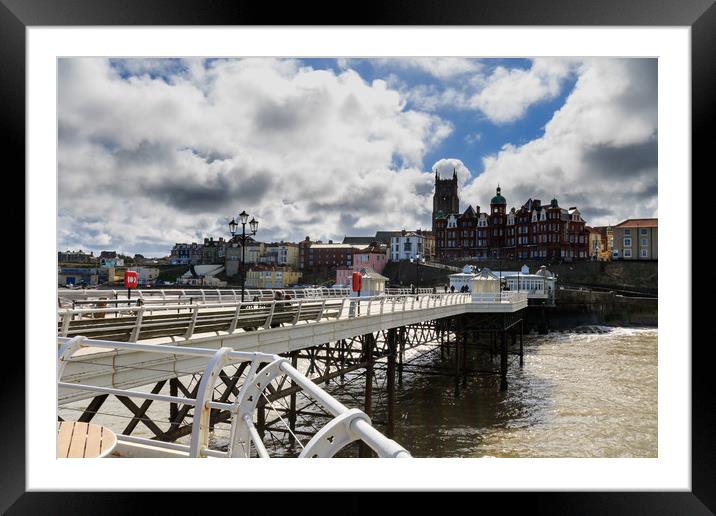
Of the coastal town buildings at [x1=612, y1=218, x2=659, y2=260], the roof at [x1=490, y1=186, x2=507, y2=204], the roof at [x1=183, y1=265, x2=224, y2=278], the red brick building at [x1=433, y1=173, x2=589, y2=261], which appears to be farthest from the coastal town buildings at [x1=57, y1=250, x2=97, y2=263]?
the roof at [x1=490, y1=186, x2=507, y2=204]

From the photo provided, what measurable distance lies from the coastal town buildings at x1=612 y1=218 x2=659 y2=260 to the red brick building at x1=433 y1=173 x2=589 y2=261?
4.23m

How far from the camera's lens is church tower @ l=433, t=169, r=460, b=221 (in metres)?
123

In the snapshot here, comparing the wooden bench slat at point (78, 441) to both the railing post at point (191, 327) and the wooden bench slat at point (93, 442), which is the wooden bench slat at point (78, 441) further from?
the railing post at point (191, 327)

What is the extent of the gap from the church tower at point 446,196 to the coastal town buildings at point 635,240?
57404 mm

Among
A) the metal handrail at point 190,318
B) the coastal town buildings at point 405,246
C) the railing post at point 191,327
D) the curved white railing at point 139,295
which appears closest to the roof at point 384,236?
the coastal town buildings at point 405,246

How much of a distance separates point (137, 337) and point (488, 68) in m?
9.93

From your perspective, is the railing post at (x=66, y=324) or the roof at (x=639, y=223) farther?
the roof at (x=639, y=223)

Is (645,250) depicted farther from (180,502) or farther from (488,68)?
(180,502)

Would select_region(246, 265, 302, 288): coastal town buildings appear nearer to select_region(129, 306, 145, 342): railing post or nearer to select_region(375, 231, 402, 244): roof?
select_region(375, 231, 402, 244): roof

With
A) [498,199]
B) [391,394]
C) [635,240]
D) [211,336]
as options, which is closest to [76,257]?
[391,394]

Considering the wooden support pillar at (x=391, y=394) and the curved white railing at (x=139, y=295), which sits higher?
the curved white railing at (x=139, y=295)
